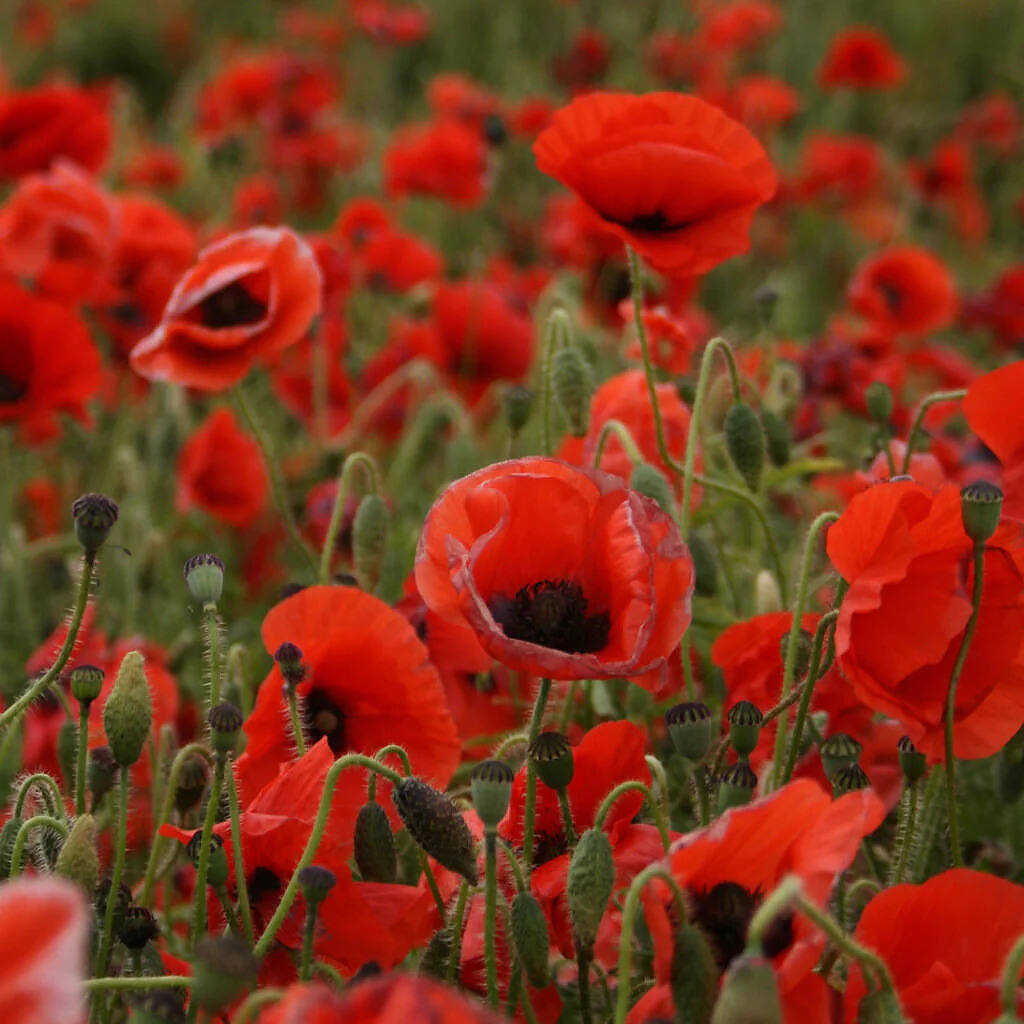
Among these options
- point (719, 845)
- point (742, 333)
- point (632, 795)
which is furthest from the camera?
point (742, 333)

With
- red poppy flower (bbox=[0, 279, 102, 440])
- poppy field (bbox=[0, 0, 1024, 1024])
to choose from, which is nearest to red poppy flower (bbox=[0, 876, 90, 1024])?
poppy field (bbox=[0, 0, 1024, 1024])

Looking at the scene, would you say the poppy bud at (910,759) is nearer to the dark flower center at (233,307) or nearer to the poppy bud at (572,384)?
the poppy bud at (572,384)

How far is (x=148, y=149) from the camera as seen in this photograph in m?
3.35

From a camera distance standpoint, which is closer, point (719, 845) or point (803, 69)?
point (719, 845)

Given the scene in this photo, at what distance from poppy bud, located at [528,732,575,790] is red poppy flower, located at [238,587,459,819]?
15 centimetres

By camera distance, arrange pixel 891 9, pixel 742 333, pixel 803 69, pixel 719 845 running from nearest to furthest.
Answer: pixel 719 845
pixel 742 333
pixel 803 69
pixel 891 9

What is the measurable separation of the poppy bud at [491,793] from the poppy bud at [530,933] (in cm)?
7

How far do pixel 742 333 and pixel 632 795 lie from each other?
2.38 meters

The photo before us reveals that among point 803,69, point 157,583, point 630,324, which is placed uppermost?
point 803,69

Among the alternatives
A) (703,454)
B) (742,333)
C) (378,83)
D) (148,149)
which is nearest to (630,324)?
(703,454)

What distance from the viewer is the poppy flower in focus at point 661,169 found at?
982mm

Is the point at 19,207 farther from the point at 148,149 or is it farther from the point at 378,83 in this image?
the point at 378,83

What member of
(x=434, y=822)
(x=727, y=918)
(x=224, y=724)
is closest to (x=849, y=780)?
(x=727, y=918)

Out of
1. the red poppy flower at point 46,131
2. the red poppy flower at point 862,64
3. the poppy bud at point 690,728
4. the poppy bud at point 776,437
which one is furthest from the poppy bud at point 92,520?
the red poppy flower at point 862,64
